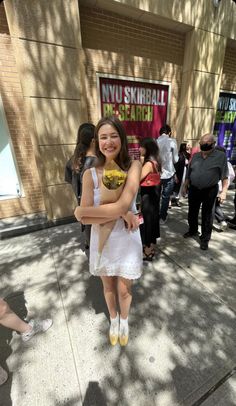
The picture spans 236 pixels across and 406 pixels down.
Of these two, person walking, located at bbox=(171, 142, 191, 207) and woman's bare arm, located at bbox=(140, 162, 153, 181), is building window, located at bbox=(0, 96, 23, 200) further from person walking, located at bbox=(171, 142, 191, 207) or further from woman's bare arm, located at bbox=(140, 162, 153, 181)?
person walking, located at bbox=(171, 142, 191, 207)

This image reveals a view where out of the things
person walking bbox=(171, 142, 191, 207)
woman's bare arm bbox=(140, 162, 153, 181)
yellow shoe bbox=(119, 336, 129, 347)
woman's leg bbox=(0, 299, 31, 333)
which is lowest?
yellow shoe bbox=(119, 336, 129, 347)

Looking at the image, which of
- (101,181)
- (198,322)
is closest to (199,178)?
(198,322)

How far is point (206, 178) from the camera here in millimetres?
3115

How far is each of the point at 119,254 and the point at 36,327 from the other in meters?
1.30

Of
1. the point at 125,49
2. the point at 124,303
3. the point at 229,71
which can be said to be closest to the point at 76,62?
the point at 125,49

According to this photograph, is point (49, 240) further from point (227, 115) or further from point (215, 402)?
point (227, 115)

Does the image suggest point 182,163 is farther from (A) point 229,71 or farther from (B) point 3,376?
(B) point 3,376

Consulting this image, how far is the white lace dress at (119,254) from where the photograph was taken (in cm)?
162

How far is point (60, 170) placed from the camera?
4203 mm

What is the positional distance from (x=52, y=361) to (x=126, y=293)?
902 mm

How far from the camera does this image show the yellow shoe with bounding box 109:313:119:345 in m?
1.96

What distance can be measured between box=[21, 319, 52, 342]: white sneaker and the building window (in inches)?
112

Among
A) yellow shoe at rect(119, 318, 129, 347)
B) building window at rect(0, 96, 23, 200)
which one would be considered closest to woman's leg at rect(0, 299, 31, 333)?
yellow shoe at rect(119, 318, 129, 347)

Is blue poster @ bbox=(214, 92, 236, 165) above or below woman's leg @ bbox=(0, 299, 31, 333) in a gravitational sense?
above
